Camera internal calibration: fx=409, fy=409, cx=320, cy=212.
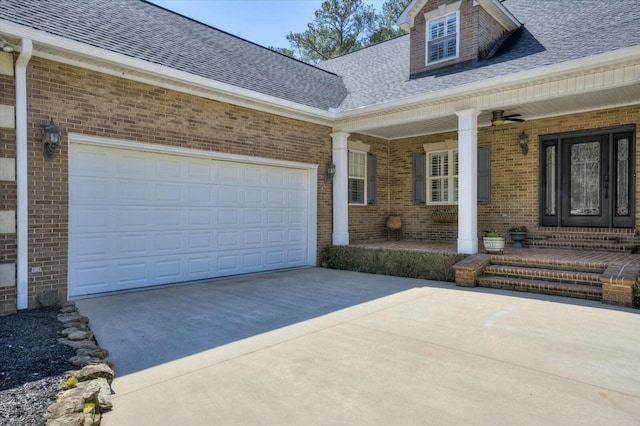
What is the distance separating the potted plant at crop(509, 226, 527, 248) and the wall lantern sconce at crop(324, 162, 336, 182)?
164 inches

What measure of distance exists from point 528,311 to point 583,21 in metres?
6.41

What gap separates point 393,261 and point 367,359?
486cm

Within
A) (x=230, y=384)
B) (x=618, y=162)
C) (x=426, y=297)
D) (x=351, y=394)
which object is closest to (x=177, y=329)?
(x=230, y=384)

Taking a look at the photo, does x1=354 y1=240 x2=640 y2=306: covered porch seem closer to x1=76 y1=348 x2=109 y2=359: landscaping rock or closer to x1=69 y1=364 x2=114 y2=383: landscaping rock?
x1=76 y1=348 x2=109 y2=359: landscaping rock

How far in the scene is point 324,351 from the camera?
3811 mm

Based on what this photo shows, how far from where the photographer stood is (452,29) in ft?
31.9

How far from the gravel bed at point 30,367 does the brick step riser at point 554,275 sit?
20.6 ft

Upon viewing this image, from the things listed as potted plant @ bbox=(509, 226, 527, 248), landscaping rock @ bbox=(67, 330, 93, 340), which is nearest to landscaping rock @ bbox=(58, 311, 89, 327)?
landscaping rock @ bbox=(67, 330, 93, 340)

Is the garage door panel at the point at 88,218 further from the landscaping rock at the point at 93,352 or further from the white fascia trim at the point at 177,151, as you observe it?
the landscaping rock at the point at 93,352

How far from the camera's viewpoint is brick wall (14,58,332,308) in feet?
17.9

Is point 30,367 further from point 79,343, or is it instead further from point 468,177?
point 468,177

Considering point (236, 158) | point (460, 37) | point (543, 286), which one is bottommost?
point (543, 286)

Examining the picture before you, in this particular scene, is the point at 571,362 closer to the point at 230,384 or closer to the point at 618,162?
the point at 230,384

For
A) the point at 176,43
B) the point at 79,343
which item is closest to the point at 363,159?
the point at 176,43
